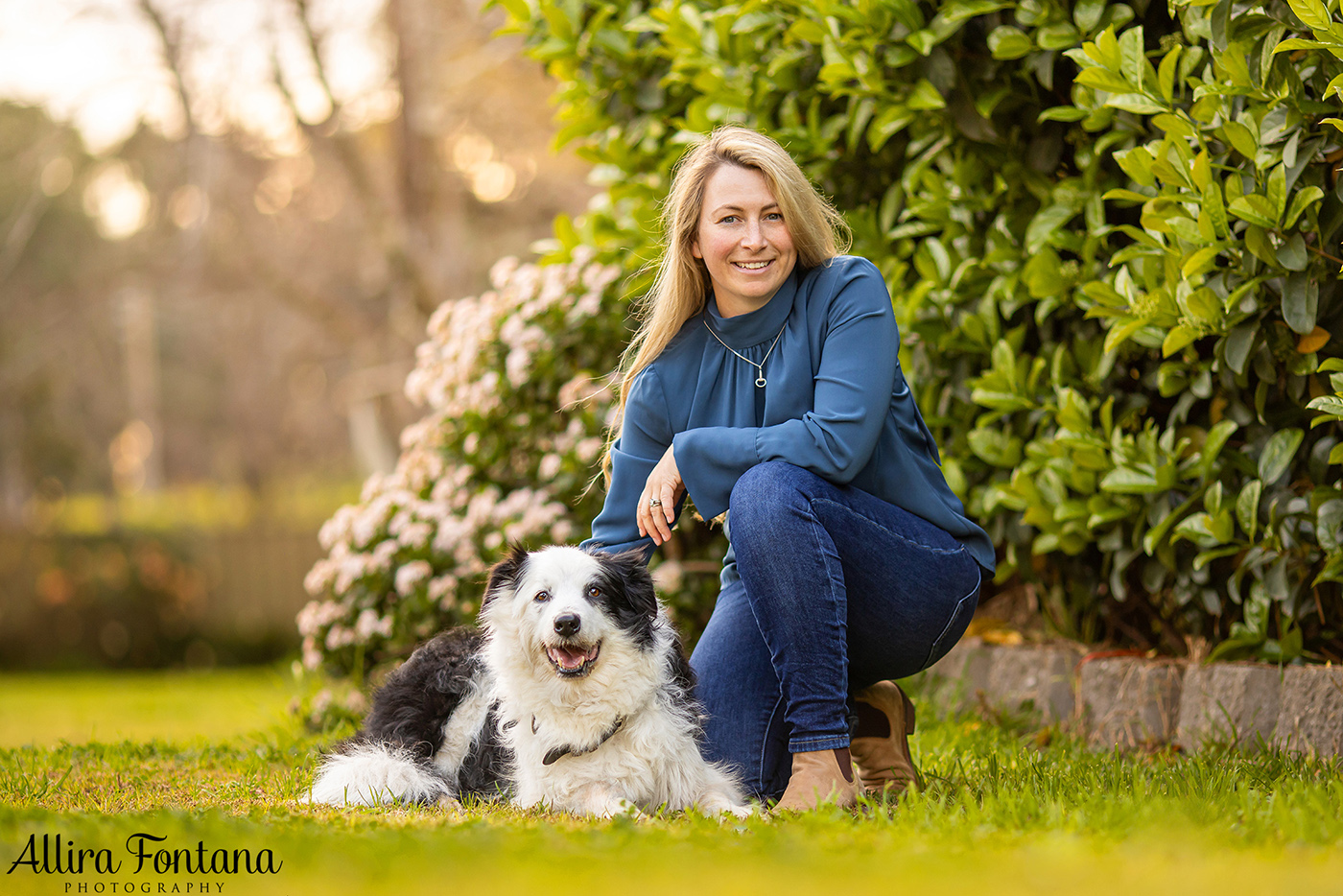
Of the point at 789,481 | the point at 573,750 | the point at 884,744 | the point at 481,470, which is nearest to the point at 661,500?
the point at 789,481

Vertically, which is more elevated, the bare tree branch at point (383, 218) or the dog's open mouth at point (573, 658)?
the bare tree branch at point (383, 218)

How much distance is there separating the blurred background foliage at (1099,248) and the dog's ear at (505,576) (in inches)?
67.0

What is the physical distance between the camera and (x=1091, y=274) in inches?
135

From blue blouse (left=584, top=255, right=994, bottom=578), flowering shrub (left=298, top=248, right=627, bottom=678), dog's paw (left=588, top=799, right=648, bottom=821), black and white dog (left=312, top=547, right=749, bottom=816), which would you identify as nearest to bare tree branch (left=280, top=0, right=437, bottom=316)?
flowering shrub (left=298, top=248, right=627, bottom=678)

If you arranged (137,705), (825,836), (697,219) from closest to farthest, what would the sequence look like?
(825,836) → (697,219) → (137,705)

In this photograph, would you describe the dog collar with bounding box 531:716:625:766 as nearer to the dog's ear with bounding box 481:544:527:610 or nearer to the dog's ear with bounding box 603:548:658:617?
the dog's ear with bounding box 603:548:658:617

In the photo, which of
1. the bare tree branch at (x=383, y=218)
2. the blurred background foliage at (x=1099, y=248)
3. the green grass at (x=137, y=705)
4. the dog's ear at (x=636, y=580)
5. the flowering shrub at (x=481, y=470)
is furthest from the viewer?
the bare tree branch at (x=383, y=218)

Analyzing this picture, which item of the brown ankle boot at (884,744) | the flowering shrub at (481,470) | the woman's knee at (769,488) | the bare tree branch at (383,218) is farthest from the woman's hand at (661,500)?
the bare tree branch at (383,218)

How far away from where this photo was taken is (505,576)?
9.06 feet

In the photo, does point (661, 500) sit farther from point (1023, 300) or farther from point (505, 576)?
point (1023, 300)

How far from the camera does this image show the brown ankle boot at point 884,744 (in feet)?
9.69

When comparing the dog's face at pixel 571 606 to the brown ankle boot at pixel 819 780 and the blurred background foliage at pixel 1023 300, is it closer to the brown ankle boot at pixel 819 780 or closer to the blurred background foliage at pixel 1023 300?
the brown ankle boot at pixel 819 780

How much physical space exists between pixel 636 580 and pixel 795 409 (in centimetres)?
62

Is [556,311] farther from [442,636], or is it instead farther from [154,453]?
[154,453]
